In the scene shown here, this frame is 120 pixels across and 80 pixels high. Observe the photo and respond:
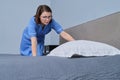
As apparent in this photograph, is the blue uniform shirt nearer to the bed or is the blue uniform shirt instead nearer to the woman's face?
the woman's face

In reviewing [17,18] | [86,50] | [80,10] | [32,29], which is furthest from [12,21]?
[86,50]

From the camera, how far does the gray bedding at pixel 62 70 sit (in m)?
0.69

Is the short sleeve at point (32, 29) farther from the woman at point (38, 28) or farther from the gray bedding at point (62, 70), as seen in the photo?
the gray bedding at point (62, 70)

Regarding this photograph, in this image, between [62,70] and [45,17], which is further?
[45,17]

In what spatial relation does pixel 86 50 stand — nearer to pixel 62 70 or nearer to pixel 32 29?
pixel 62 70

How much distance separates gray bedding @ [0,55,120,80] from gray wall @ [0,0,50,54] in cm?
221

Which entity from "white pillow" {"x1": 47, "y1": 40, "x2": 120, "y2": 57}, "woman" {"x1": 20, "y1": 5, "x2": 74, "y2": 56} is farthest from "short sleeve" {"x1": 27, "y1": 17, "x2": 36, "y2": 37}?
"white pillow" {"x1": 47, "y1": 40, "x2": 120, "y2": 57}

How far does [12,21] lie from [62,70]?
230cm

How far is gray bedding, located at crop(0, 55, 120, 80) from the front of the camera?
0.69 metres

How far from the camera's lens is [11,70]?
0.69m

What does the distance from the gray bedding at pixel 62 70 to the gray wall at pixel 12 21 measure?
2.21m

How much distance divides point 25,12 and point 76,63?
2.29 metres

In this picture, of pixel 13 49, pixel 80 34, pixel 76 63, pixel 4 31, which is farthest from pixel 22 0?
pixel 76 63

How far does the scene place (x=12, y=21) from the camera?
9.59 feet
